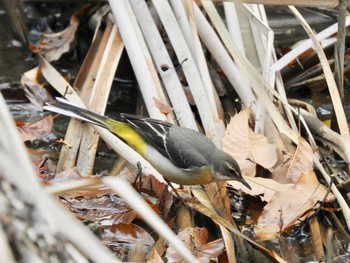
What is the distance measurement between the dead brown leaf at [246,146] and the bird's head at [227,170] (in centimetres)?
23

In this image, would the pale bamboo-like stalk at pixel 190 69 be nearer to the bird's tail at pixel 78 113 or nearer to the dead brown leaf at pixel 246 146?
the dead brown leaf at pixel 246 146

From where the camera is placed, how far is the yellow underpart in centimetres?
620

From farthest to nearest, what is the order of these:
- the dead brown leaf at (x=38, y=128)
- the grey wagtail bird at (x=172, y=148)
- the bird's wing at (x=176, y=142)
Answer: the dead brown leaf at (x=38, y=128) → the bird's wing at (x=176, y=142) → the grey wagtail bird at (x=172, y=148)

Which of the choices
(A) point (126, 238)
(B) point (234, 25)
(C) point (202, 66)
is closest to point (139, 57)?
(C) point (202, 66)

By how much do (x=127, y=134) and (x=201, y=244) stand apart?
1.40 metres

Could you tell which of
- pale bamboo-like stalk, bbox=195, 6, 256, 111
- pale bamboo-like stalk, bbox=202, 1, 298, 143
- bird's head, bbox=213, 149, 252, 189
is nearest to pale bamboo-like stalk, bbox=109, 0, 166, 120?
pale bamboo-like stalk, bbox=195, 6, 256, 111

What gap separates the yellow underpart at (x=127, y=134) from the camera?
20.3 ft

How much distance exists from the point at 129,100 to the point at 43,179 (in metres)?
1.96

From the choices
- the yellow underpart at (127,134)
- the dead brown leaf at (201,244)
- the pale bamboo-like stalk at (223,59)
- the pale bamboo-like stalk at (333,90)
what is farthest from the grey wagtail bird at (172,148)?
the pale bamboo-like stalk at (333,90)

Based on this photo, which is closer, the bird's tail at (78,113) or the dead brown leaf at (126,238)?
the dead brown leaf at (126,238)

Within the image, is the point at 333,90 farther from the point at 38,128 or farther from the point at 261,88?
the point at 38,128

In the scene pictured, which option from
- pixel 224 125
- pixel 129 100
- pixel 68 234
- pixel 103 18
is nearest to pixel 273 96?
pixel 224 125

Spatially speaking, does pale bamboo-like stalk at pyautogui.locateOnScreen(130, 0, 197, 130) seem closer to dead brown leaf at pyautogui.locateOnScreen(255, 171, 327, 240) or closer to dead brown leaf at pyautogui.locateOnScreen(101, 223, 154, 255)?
dead brown leaf at pyautogui.locateOnScreen(255, 171, 327, 240)

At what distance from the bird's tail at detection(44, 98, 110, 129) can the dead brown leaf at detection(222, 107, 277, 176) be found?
3.31 ft
